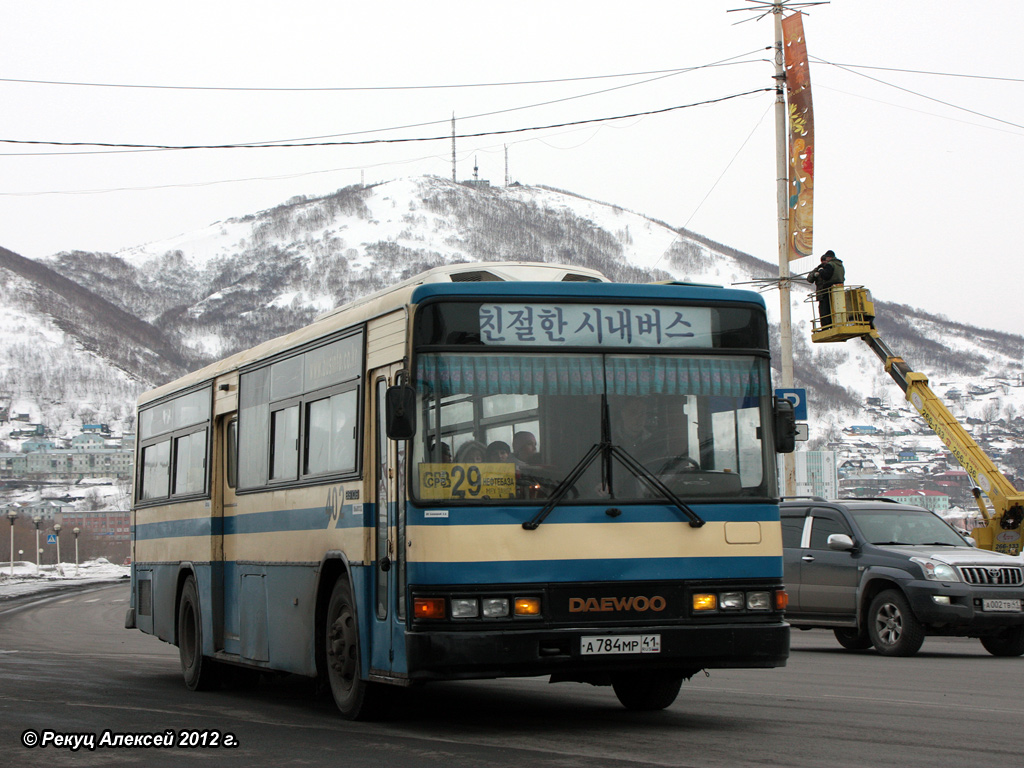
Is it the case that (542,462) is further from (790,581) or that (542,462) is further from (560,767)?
(790,581)

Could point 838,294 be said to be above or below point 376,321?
above

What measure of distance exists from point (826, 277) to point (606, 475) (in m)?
19.0

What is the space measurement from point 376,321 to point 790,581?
935 centimetres

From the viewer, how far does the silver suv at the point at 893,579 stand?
614 inches

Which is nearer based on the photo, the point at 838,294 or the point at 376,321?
the point at 376,321

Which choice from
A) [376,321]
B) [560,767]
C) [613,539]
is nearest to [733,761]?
[560,767]

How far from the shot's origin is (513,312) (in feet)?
29.5

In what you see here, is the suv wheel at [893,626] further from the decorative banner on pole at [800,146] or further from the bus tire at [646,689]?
the decorative banner on pole at [800,146]

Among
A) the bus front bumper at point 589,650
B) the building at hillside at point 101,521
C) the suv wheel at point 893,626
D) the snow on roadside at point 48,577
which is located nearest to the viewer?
the bus front bumper at point 589,650

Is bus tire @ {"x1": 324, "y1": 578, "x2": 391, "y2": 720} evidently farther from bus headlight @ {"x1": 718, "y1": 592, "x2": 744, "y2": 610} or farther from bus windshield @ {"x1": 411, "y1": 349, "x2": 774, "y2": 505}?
bus headlight @ {"x1": 718, "y1": 592, "x2": 744, "y2": 610}

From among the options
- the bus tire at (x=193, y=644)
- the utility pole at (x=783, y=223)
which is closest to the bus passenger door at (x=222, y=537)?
the bus tire at (x=193, y=644)

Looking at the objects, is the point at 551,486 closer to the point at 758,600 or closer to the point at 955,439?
the point at 758,600

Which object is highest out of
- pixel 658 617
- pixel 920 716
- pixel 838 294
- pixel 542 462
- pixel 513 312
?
pixel 838 294

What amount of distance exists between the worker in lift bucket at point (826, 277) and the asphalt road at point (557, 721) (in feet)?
41.1
